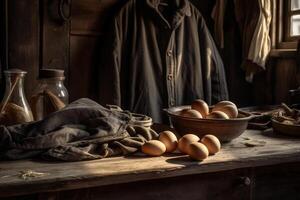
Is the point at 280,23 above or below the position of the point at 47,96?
above

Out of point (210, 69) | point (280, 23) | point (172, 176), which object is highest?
point (280, 23)

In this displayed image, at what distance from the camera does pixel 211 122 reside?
1412 mm

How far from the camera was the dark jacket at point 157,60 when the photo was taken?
8.76 ft

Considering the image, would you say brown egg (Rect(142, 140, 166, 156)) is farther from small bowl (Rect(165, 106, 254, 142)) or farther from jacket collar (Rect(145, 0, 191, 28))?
jacket collar (Rect(145, 0, 191, 28))

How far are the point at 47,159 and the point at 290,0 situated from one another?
2.46m

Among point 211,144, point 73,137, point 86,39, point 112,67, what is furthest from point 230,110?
point 86,39

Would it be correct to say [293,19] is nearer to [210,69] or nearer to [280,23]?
[280,23]

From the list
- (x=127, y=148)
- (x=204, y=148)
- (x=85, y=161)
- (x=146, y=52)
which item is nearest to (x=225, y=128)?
(x=204, y=148)

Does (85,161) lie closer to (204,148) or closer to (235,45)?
(204,148)

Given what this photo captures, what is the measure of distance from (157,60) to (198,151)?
1567mm

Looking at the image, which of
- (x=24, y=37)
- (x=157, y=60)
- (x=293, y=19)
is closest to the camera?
(x=24, y=37)

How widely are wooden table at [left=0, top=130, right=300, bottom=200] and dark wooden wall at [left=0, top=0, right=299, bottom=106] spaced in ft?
5.02

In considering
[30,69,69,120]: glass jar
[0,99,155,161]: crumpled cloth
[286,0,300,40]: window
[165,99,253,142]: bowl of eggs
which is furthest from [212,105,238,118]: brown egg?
[286,0,300,40]: window

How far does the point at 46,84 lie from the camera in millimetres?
1551
